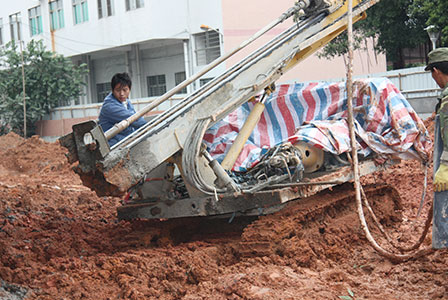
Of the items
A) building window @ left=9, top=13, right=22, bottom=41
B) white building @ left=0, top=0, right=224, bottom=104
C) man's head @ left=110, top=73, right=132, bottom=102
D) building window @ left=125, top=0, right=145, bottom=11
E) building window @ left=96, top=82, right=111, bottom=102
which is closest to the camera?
man's head @ left=110, top=73, right=132, bottom=102

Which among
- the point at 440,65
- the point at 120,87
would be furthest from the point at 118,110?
the point at 440,65

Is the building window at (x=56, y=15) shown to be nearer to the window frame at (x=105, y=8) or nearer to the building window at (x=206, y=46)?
the window frame at (x=105, y=8)

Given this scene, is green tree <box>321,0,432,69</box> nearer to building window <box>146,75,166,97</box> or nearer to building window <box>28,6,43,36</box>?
building window <box>146,75,166,97</box>

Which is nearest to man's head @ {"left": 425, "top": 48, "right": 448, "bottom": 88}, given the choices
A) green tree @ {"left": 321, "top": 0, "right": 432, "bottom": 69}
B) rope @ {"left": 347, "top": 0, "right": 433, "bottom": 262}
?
rope @ {"left": 347, "top": 0, "right": 433, "bottom": 262}

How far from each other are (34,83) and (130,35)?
198 inches

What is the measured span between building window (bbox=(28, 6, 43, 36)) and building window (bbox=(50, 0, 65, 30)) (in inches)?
48.0

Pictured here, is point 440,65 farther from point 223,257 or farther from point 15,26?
point 15,26

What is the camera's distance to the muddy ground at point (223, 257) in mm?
4898

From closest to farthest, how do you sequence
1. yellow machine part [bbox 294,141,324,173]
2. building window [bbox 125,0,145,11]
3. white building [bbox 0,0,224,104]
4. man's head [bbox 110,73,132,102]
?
yellow machine part [bbox 294,141,324,173]
man's head [bbox 110,73,132,102]
white building [bbox 0,0,224,104]
building window [bbox 125,0,145,11]

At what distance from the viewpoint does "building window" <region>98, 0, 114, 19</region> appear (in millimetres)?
28031

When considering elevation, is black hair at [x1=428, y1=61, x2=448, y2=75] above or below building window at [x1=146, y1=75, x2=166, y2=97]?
below

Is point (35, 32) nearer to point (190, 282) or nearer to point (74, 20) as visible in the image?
point (74, 20)

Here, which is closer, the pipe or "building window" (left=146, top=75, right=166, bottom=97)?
the pipe

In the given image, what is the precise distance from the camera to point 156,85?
29172mm
